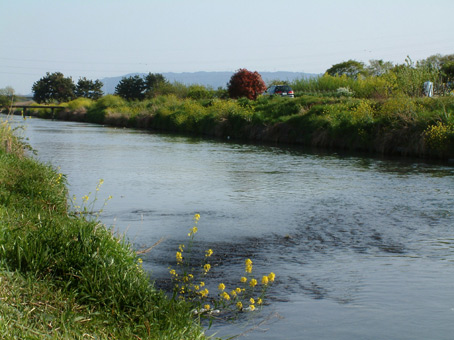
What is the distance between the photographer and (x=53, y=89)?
4555 inches

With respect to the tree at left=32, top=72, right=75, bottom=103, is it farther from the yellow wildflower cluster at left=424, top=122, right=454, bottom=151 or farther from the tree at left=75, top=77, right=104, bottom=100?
the yellow wildflower cluster at left=424, top=122, right=454, bottom=151

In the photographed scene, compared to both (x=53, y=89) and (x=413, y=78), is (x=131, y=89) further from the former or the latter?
(x=413, y=78)

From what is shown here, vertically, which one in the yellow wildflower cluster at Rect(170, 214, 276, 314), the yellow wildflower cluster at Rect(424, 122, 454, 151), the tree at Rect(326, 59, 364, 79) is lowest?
the yellow wildflower cluster at Rect(170, 214, 276, 314)

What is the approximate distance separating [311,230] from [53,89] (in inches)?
4356

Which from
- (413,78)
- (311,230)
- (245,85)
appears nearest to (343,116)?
(413,78)

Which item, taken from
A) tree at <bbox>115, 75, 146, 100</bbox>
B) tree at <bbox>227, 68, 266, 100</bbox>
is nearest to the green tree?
tree at <bbox>227, 68, 266, 100</bbox>

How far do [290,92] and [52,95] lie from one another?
75782 mm

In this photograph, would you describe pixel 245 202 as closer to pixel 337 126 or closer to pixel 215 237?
pixel 215 237

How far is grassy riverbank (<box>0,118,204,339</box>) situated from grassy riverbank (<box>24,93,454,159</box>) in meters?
18.9

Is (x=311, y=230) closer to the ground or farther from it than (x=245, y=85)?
closer to the ground

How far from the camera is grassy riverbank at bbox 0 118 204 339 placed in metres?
4.80

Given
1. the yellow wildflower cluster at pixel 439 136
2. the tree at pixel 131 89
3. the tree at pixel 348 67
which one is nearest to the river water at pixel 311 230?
the yellow wildflower cluster at pixel 439 136

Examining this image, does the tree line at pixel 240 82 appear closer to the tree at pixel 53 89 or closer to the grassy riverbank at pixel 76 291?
the tree at pixel 53 89

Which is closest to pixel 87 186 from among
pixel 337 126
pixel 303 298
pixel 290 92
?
pixel 303 298
